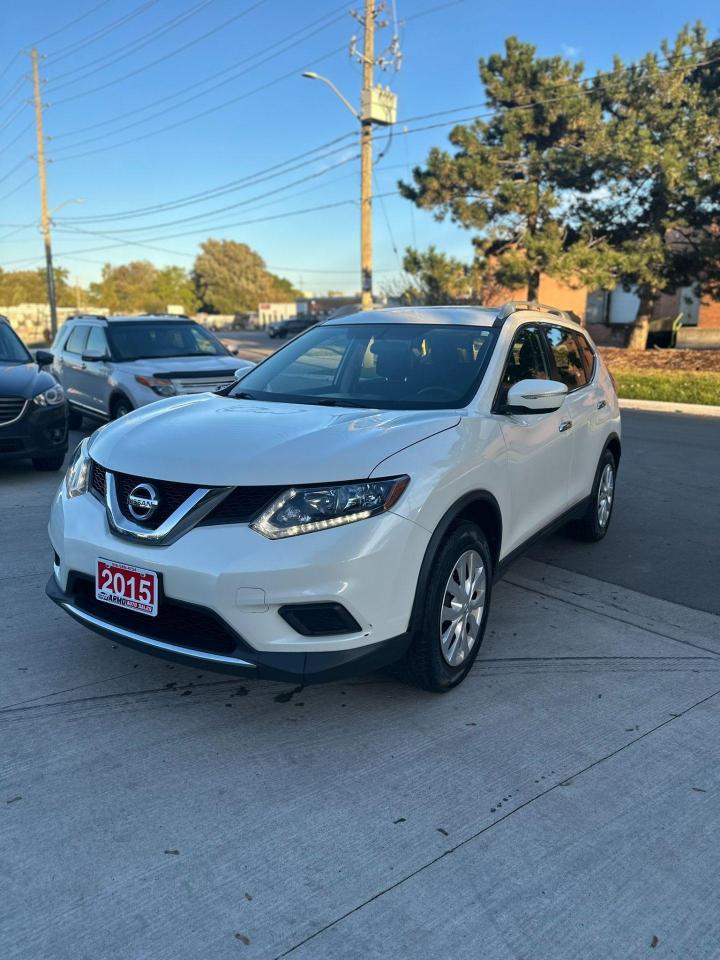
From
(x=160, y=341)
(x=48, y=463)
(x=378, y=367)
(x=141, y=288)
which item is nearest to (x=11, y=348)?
(x=48, y=463)

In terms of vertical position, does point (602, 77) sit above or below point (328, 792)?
above

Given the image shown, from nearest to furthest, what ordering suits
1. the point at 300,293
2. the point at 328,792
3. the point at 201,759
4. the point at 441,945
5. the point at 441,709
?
the point at 441,945 < the point at 328,792 < the point at 201,759 < the point at 441,709 < the point at 300,293

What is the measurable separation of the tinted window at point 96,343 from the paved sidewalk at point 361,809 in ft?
22.4

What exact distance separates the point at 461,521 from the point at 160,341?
785cm

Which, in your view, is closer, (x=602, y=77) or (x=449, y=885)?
(x=449, y=885)

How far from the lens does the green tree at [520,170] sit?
2147 cm

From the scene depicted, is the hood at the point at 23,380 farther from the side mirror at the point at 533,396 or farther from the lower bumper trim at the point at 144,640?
the side mirror at the point at 533,396

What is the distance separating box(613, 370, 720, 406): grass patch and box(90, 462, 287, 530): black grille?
13590mm

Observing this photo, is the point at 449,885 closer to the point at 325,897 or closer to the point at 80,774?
the point at 325,897

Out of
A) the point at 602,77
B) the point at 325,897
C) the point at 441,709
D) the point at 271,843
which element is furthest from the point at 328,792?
the point at 602,77

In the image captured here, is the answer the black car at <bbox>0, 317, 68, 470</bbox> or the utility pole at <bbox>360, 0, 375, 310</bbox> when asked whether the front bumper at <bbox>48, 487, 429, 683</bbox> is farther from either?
the utility pole at <bbox>360, 0, 375, 310</bbox>

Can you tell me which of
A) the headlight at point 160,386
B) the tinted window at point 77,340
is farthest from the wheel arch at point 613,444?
the tinted window at point 77,340

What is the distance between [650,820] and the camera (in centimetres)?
268

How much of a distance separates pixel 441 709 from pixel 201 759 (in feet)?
3.38
